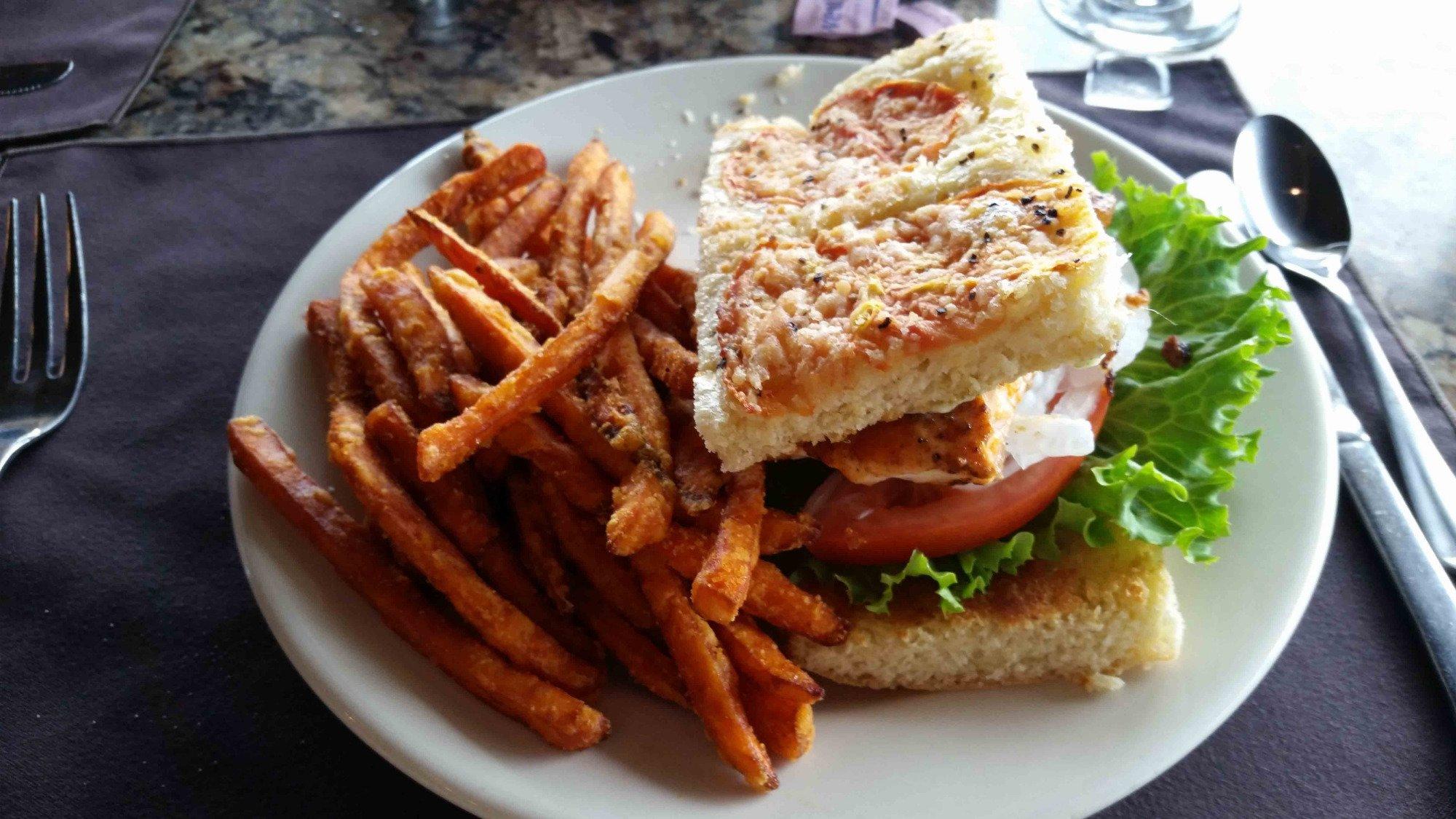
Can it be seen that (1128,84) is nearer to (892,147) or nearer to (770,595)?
(892,147)

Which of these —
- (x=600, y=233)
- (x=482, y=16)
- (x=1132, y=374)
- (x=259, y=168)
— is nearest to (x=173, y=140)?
(x=259, y=168)

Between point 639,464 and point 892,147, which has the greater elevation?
point 892,147

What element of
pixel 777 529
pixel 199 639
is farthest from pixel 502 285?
pixel 199 639

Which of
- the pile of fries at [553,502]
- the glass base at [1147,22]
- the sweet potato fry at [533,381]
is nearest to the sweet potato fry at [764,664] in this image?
the pile of fries at [553,502]

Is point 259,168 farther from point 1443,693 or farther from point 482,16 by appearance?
point 1443,693

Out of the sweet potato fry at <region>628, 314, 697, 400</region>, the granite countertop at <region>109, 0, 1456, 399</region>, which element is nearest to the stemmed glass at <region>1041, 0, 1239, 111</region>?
the granite countertop at <region>109, 0, 1456, 399</region>

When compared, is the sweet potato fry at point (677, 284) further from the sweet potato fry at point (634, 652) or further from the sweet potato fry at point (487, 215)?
the sweet potato fry at point (634, 652)
